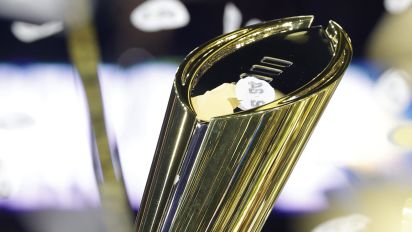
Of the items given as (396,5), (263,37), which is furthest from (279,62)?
(396,5)

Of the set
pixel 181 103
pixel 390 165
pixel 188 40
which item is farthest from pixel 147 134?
pixel 181 103

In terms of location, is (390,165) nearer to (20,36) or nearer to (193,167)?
(20,36)

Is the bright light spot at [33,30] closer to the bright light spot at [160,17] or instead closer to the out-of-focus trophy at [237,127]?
the bright light spot at [160,17]

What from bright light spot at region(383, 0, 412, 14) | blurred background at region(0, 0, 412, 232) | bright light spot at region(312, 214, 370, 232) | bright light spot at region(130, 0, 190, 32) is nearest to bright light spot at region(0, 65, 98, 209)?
blurred background at region(0, 0, 412, 232)

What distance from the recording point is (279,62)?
0.97ft

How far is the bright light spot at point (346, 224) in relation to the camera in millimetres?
864

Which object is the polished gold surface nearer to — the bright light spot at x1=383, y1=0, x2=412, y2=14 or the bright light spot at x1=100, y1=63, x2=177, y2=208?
the bright light spot at x1=100, y1=63, x2=177, y2=208

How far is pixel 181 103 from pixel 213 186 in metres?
0.03

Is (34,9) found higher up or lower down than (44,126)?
higher up

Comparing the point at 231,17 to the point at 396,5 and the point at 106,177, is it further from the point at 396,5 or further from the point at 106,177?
the point at 106,177

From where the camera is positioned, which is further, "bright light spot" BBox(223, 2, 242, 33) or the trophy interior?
"bright light spot" BBox(223, 2, 242, 33)

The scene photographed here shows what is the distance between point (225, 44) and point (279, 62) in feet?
0.09

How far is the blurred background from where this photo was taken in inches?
32.2

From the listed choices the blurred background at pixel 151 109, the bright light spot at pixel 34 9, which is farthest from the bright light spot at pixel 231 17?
the bright light spot at pixel 34 9
